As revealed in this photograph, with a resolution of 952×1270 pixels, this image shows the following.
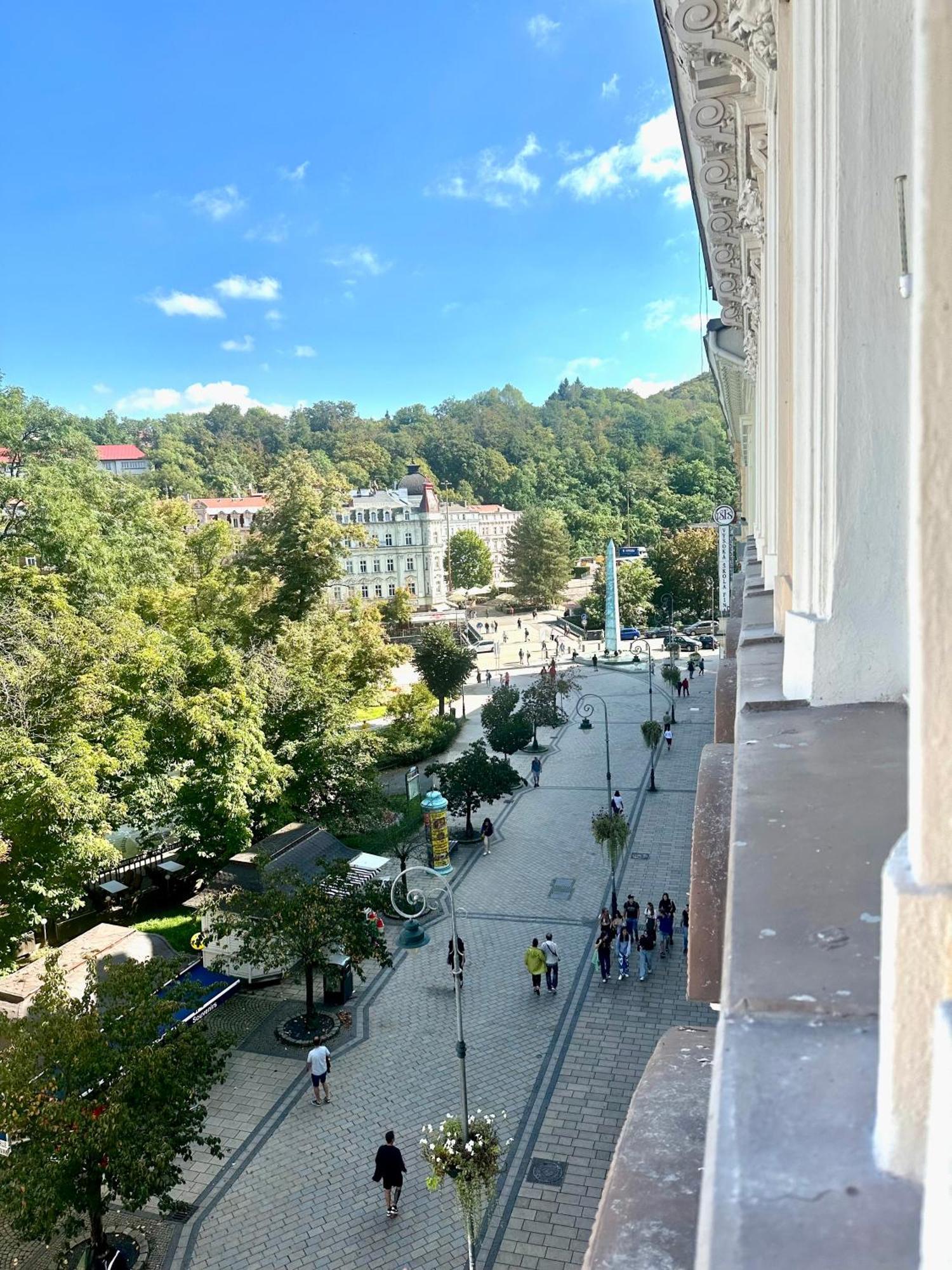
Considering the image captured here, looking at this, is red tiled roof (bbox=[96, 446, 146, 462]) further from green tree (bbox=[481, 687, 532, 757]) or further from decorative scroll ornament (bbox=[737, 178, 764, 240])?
decorative scroll ornament (bbox=[737, 178, 764, 240])

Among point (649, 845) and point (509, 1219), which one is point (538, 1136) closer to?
point (509, 1219)

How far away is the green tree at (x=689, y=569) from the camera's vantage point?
6506cm

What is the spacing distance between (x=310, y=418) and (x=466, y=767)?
5297 inches

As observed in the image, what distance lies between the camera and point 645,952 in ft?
52.6

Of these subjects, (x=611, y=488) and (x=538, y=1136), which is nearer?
(x=538, y=1136)

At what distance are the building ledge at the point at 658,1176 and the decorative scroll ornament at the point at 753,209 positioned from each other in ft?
20.5

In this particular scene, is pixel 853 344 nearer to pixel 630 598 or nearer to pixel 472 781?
pixel 472 781

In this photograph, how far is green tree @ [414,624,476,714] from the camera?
127 feet

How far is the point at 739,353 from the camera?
14.2 m

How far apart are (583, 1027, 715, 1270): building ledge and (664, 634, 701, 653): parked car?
45730mm

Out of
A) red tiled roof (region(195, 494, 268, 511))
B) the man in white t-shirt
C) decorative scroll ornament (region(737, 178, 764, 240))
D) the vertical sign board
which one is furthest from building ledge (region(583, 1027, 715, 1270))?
red tiled roof (region(195, 494, 268, 511))

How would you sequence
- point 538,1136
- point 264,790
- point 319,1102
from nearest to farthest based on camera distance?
point 538,1136 → point 319,1102 → point 264,790

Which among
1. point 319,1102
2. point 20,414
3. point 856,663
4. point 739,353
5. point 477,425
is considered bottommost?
point 319,1102

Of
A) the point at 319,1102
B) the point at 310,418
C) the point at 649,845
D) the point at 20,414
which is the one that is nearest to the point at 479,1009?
the point at 319,1102
